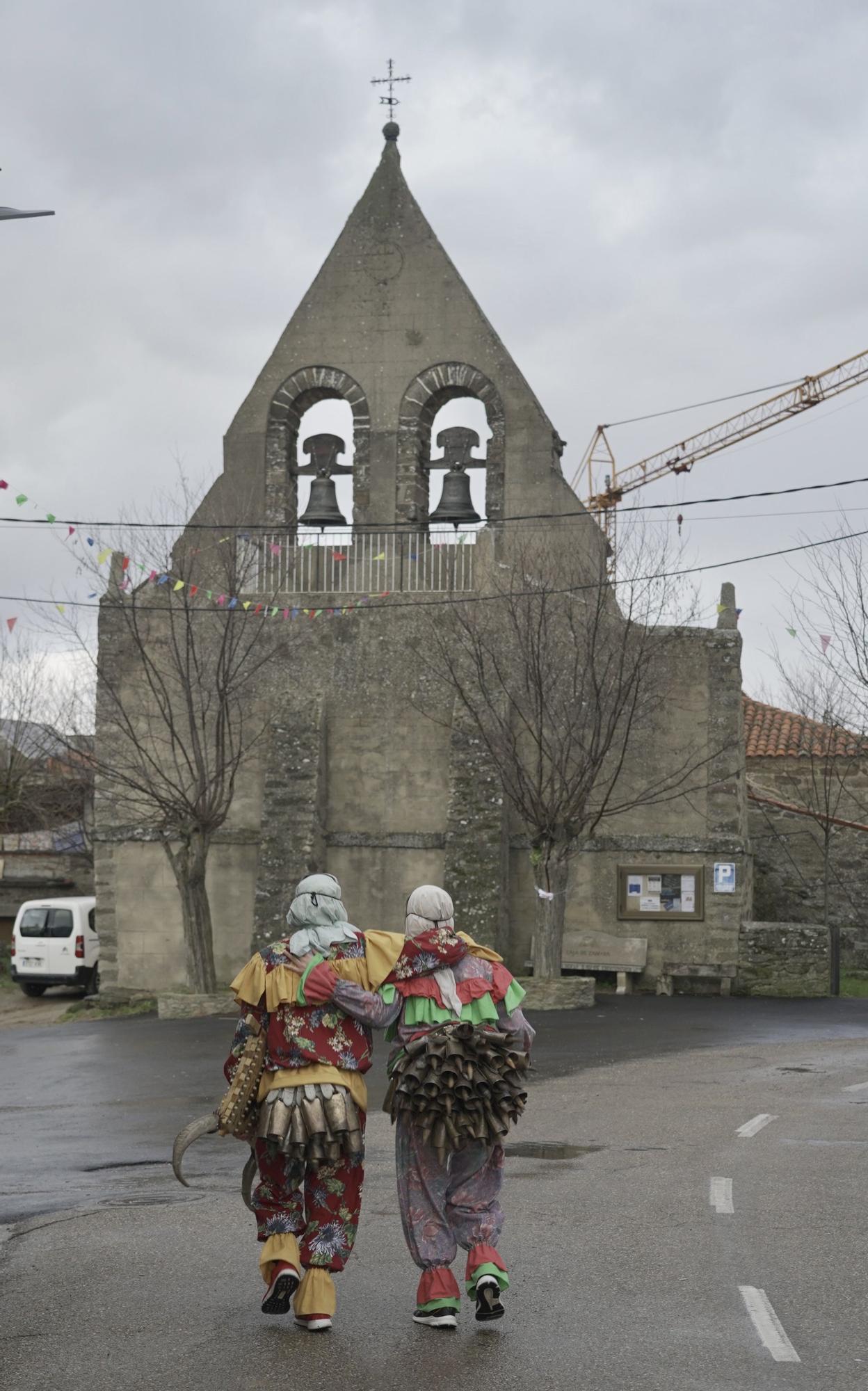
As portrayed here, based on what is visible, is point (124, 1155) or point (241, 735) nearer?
point (124, 1155)

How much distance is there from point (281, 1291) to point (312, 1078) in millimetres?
800

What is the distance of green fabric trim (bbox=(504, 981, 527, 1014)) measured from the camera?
6.50 m

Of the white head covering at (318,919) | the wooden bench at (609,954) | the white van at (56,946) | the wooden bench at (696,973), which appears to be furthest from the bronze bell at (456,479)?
the white head covering at (318,919)

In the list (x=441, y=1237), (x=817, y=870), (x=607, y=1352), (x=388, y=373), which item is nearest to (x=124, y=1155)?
(x=441, y=1237)

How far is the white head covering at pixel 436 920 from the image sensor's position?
6.42 metres

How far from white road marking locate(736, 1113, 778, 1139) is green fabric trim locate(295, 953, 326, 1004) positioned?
533cm

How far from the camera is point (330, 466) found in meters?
25.3

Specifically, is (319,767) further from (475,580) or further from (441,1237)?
(441,1237)

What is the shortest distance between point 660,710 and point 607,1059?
887cm

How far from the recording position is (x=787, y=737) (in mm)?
34312

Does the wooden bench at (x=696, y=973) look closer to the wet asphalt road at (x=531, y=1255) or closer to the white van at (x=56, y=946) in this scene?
the wet asphalt road at (x=531, y=1255)

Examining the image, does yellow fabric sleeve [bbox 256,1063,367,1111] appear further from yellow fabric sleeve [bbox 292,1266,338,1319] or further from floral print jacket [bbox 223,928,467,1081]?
yellow fabric sleeve [bbox 292,1266,338,1319]

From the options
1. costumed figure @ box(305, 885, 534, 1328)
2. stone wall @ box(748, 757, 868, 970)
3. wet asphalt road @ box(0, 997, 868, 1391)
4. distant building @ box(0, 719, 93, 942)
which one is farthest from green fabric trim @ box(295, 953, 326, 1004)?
distant building @ box(0, 719, 93, 942)

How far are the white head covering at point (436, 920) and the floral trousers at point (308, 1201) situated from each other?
2.41ft
